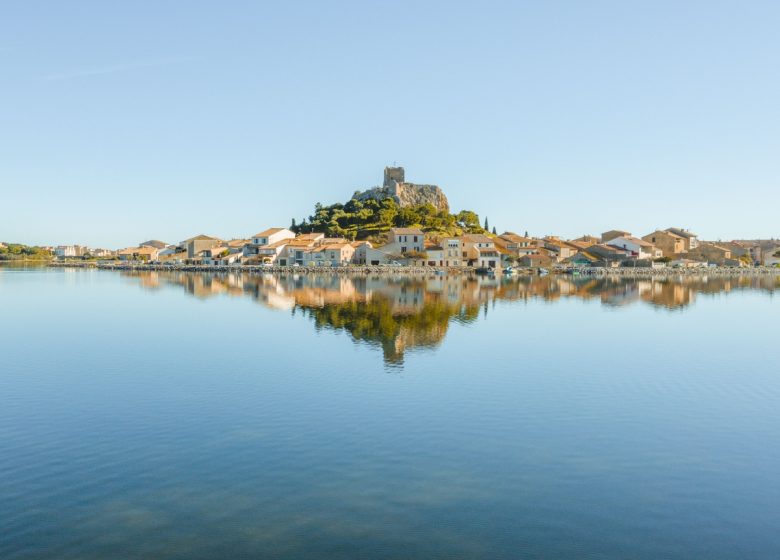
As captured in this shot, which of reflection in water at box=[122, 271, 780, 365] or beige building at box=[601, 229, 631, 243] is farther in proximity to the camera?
beige building at box=[601, 229, 631, 243]

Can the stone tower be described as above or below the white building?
above

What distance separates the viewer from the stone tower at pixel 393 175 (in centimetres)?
11875

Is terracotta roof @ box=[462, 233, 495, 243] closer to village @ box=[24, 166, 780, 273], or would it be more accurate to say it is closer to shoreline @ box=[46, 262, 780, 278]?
village @ box=[24, 166, 780, 273]

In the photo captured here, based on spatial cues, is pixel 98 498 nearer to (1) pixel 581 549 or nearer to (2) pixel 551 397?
(1) pixel 581 549

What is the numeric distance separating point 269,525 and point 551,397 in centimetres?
1066

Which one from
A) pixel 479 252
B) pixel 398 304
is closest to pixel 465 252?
pixel 479 252

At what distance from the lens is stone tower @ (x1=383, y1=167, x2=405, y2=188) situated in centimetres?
11875

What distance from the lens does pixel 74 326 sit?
3194 centimetres

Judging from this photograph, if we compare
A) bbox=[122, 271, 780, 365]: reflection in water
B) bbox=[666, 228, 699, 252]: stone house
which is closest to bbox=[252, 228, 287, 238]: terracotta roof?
bbox=[122, 271, 780, 365]: reflection in water

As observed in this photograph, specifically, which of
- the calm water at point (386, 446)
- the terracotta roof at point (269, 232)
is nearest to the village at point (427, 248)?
the terracotta roof at point (269, 232)

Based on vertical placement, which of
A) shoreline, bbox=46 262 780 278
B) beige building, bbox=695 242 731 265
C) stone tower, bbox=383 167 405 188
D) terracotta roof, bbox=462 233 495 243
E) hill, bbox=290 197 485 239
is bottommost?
shoreline, bbox=46 262 780 278

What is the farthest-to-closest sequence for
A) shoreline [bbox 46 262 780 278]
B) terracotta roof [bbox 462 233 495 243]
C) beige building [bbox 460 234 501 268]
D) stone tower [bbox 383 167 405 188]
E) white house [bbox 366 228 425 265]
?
stone tower [bbox 383 167 405 188] < terracotta roof [bbox 462 233 495 243] < beige building [bbox 460 234 501 268] < white house [bbox 366 228 425 265] < shoreline [bbox 46 262 780 278]

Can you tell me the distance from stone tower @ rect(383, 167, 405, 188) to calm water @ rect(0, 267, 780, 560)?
92428 mm

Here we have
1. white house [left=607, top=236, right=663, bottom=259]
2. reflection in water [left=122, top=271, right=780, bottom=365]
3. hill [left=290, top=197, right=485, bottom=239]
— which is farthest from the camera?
white house [left=607, top=236, right=663, bottom=259]
